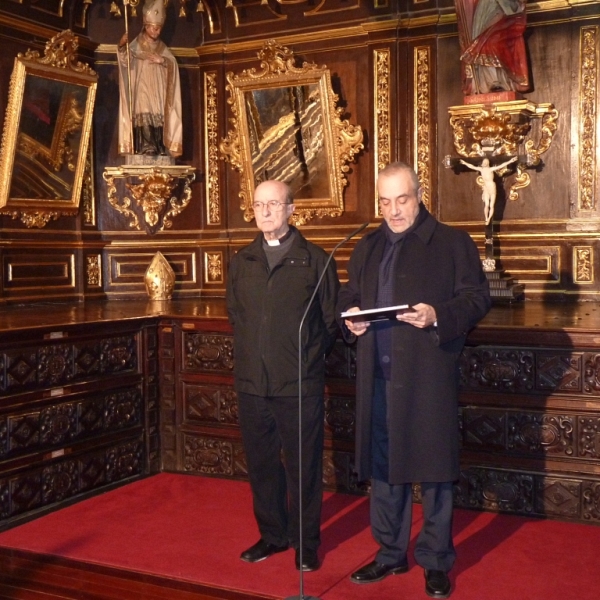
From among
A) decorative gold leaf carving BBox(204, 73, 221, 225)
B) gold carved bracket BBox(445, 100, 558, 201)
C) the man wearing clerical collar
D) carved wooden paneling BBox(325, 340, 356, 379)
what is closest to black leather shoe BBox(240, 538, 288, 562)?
the man wearing clerical collar

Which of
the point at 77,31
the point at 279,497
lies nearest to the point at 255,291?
the point at 279,497

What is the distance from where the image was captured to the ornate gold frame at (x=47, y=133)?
5996 millimetres

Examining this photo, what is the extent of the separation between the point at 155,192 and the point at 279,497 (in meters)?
3.49

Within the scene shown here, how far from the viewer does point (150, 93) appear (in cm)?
667

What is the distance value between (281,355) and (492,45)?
318 centimetres

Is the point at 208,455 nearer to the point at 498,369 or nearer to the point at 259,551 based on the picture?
the point at 259,551

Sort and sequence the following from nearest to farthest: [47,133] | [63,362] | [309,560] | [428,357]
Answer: [428,357], [309,560], [63,362], [47,133]

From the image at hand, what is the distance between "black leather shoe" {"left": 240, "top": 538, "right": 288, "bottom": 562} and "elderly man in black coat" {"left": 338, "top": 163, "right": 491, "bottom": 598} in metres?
0.61

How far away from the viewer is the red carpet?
355cm

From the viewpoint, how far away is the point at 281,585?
3.58m

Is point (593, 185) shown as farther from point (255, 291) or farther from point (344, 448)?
point (255, 291)

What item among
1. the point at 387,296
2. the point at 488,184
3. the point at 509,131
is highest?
the point at 509,131

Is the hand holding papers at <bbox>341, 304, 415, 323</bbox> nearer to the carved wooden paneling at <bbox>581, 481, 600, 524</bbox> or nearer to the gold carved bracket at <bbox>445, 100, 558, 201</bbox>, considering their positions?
the carved wooden paneling at <bbox>581, 481, 600, 524</bbox>

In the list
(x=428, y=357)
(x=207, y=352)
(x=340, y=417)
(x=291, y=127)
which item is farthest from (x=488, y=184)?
(x=428, y=357)
